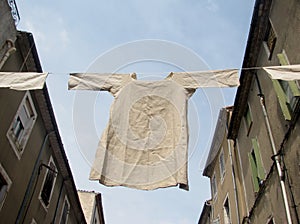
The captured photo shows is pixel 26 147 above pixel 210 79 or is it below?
above

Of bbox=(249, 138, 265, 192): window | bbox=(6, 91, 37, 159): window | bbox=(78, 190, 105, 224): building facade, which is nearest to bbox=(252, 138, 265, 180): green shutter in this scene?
bbox=(249, 138, 265, 192): window

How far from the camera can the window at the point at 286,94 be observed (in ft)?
27.4

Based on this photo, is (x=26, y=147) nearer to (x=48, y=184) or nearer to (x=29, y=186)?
(x=29, y=186)

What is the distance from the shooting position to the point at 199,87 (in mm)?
8078

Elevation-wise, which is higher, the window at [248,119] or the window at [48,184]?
the window at [248,119]

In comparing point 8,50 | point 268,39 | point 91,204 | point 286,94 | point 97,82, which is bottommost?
point 97,82

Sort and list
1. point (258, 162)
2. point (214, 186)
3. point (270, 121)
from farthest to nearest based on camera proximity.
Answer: point (214, 186)
point (258, 162)
point (270, 121)

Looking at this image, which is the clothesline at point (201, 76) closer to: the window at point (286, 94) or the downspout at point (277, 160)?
the window at point (286, 94)

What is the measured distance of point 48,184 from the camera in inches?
632

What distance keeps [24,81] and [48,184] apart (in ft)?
31.7

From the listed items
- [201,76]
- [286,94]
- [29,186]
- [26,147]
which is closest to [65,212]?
[29,186]

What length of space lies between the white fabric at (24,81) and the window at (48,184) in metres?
8.35

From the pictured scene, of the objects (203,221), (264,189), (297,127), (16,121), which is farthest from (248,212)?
(203,221)

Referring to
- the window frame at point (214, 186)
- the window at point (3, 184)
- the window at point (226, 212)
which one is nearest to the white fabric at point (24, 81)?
the window at point (3, 184)
